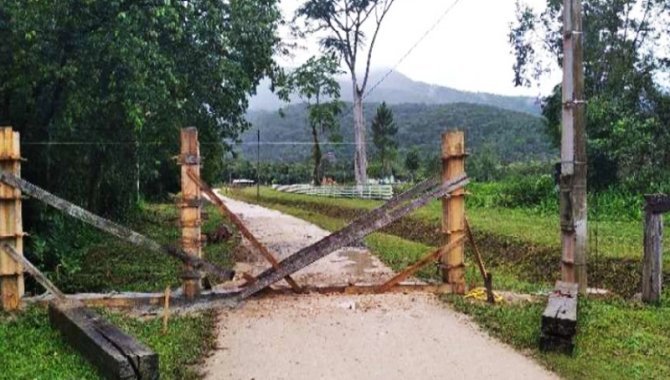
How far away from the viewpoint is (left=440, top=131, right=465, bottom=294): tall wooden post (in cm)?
880

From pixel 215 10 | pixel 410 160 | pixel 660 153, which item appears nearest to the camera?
pixel 215 10

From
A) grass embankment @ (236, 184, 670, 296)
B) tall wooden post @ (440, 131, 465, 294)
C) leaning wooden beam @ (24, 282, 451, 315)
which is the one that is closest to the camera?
leaning wooden beam @ (24, 282, 451, 315)

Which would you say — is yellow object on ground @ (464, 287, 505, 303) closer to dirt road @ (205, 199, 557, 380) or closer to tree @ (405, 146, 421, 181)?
dirt road @ (205, 199, 557, 380)

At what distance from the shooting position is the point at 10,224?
316 inches

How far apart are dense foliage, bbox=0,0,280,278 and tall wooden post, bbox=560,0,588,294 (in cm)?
579

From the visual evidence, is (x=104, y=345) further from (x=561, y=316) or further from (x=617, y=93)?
(x=617, y=93)

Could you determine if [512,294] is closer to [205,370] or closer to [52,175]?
[205,370]

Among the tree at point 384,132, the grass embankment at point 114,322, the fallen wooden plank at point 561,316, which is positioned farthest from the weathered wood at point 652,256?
the tree at point 384,132

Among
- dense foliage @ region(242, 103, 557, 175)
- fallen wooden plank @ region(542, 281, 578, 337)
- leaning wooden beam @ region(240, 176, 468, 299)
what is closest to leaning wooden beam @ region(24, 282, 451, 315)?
leaning wooden beam @ region(240, 176, 468, 299)

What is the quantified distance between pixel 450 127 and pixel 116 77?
5858 centimetres

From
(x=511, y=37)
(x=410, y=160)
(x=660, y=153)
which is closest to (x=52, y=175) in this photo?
(x=660, y=153)

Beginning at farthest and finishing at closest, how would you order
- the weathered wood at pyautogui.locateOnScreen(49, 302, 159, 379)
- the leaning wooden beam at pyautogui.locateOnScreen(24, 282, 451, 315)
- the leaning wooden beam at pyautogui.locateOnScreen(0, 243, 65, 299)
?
the leaning wooden beam at pyautogui.locateOnScreen(24, 282, 451, 315)
the leaning wooden beam at pyautogui.locateOnScreen(0, 243, 65, 299)
the weathered wood at pyautogui.locateOnScreen(49, 302, 159, 379)

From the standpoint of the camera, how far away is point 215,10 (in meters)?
12.3

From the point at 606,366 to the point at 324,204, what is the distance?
26.8 m
